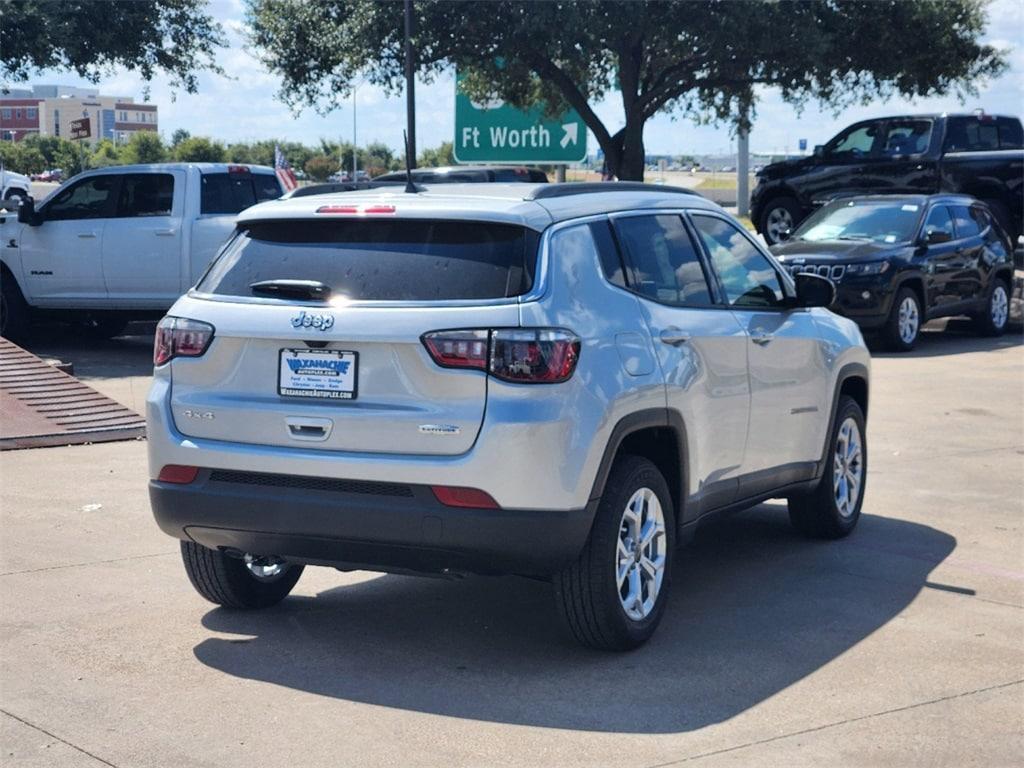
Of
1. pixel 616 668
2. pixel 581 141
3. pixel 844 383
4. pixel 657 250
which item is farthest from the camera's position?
pixel 581 141

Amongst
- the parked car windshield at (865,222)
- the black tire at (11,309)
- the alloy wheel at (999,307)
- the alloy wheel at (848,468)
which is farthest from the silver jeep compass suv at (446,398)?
the alloy wheel at (999,307)

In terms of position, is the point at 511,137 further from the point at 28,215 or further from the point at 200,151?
the point at 200,151

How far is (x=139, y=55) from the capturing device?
65.3 feet

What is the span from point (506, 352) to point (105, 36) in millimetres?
14755

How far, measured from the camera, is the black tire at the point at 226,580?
21.1ft

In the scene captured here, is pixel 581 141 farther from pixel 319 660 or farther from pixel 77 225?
pixel 319 660

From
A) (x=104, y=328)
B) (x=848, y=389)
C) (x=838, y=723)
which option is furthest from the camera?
(x=104, y=328)

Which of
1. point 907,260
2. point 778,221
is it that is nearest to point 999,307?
point 907,260

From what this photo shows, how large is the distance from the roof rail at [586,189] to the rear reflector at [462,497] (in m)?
1.18

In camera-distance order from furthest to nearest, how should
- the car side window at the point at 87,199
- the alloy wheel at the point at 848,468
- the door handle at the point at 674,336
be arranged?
1. the car side window at the point at 87,199
2. the alloy wheel at the point at 848,468
3. the door handle at the point at 674,336

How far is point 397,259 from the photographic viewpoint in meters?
5.72

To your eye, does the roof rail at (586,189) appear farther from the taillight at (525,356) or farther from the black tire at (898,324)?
the black tire at (898,324)

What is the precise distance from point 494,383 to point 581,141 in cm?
1950

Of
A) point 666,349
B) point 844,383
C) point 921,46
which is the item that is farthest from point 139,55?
point 666,349
